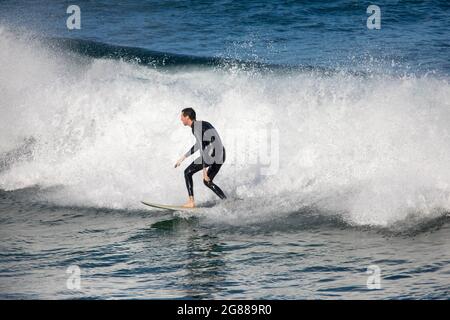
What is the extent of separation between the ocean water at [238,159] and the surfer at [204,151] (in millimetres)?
509

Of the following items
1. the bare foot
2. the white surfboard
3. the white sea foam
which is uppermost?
the white sea foam

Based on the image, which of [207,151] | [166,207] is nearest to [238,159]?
[166,207]

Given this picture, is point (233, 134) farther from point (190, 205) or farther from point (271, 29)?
point (271, 29)

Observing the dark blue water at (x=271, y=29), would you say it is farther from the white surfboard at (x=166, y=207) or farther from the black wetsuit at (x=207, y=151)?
the white surfboard at (x=166, y=207)

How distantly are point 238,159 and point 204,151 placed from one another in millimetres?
2841

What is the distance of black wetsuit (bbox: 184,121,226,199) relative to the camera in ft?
37.9

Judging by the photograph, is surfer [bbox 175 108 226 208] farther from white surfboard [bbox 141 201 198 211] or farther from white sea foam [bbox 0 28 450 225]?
white sea foam [bbox 0 28 450 225]

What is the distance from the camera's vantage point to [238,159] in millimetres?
14500

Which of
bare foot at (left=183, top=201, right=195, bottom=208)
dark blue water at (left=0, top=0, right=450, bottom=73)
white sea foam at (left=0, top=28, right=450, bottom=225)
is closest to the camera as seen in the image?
bare foot at (left=183, top=201, right=195, bottom=208)

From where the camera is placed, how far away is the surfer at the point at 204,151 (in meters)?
11.5

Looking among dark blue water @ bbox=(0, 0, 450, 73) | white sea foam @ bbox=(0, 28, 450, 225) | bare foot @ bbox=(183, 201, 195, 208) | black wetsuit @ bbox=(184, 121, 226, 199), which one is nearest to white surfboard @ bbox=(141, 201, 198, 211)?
bare foot @ bbox=(183, 201, 195, 208)

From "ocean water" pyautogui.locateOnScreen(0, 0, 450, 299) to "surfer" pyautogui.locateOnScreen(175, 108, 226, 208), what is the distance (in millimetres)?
509

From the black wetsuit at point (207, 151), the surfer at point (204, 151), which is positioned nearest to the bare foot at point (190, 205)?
the surfer at point (204, 151)

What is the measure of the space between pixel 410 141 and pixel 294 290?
4929mm
